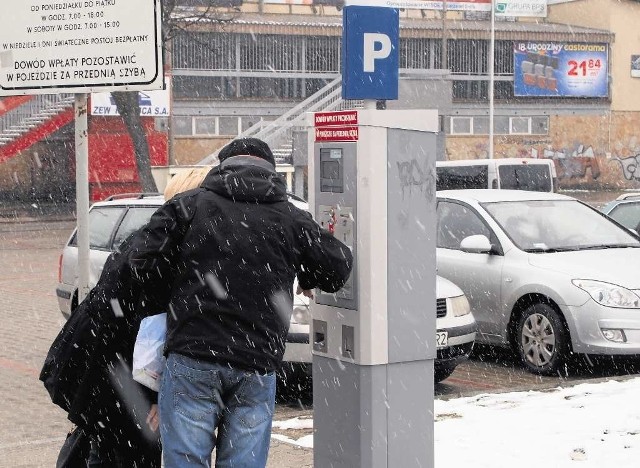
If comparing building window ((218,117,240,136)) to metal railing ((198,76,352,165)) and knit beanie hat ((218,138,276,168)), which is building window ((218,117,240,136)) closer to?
metal railing ((198,76,352,165))

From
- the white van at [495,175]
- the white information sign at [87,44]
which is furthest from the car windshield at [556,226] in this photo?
the white van at [495,175]

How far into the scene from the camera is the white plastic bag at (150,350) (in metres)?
4.06

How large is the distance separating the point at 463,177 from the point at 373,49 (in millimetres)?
15078

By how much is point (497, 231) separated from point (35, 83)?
6240 millimetres

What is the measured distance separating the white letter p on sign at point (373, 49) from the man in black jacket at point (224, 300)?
2945 millimetres

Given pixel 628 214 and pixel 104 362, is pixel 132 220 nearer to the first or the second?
pixel 628 214

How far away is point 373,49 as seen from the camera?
735cm

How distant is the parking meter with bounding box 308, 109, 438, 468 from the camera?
15.7 feet

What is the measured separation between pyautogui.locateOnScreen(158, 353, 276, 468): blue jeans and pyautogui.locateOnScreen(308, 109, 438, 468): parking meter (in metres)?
0.85

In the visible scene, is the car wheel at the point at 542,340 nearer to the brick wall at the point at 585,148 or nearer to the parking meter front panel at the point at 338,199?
the parking meter front panel at the point at 338,199

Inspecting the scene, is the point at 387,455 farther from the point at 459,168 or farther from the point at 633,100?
the point at 633,100

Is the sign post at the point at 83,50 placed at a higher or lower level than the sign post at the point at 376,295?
higher

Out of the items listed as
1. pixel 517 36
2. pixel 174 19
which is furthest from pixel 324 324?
pixel 517 36

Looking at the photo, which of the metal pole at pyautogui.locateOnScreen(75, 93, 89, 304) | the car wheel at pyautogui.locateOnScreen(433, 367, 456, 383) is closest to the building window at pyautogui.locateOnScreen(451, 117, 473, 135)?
the car wheel at pyautogui.locateOnScreen(433, 367, 456, 383)
